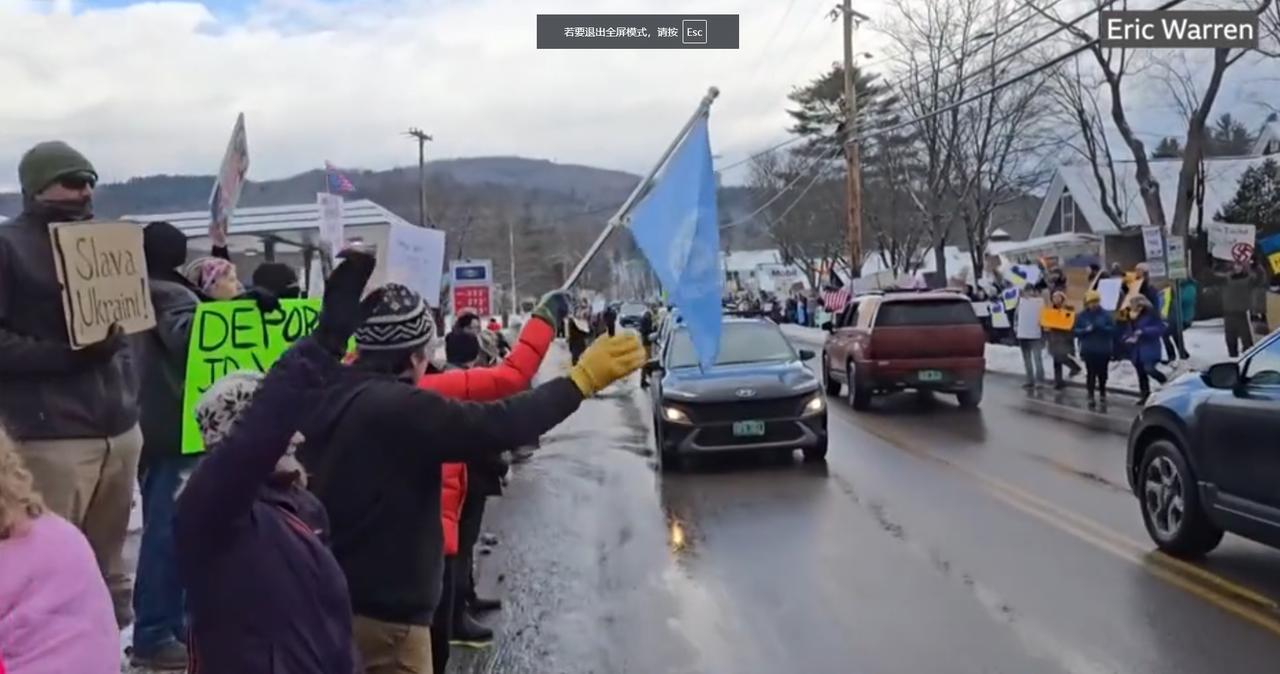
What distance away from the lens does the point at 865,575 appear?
840cm

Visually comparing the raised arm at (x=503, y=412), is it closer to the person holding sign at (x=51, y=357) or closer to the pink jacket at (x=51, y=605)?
the pink jacket at (x=51, y=605)

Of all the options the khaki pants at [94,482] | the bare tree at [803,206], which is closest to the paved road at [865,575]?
the khaki pants at [94,482]

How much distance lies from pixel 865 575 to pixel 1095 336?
39.9ft

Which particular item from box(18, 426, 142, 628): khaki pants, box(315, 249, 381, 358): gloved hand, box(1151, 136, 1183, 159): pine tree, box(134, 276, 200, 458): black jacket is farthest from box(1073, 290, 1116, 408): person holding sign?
box(1151, 136, 1183, 159): pine tree

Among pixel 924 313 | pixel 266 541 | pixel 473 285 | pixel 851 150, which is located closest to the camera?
pixel 266 541

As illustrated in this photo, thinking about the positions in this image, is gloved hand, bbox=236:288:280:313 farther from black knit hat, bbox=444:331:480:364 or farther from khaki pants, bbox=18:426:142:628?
black knit hat, bbox=444:331:480:364

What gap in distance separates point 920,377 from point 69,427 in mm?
15674

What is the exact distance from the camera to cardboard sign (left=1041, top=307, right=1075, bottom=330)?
21.0 m

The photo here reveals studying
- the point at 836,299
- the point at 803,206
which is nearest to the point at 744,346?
the point at 836,299

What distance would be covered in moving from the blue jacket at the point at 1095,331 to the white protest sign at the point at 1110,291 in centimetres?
396

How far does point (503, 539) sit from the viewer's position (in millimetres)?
10266

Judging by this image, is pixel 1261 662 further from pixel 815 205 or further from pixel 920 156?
pixel 815 205

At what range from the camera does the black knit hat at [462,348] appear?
11092mm

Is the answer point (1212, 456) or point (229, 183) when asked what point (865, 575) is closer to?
point (1212, 456)
